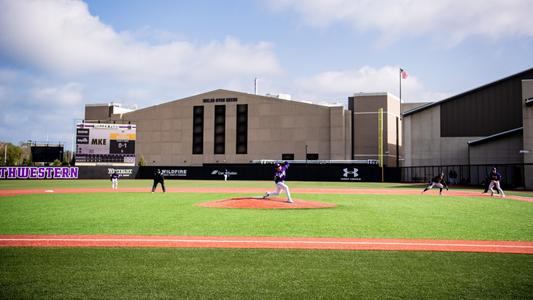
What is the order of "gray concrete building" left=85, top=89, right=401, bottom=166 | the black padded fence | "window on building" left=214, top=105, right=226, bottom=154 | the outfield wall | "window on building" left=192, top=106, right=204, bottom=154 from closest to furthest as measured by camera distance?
the black padded fence → the outfield wall → "gray concrete building" left=85, top=89, right=401, bottom=166 → "window on building" left=214, top=105, right=226, bottom=154 → "window on building" left=192, top=106, right=204, bottom=154

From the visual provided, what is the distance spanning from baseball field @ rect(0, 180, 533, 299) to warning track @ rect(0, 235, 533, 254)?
0.9 inches

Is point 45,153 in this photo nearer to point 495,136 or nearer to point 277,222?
point 495,136

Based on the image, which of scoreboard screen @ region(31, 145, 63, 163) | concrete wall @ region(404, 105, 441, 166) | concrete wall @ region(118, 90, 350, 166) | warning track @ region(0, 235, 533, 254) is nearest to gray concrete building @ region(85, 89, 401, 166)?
concrete wall @ region(118, 90, 350, 166)

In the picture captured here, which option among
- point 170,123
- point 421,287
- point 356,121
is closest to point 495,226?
point 421,287

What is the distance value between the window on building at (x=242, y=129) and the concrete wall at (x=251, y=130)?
665mm

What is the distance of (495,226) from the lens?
1255 centimetres

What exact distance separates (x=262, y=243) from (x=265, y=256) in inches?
53.9

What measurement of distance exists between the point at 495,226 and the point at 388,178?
45649 mm

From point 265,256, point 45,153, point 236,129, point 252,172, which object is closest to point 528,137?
point 252,172

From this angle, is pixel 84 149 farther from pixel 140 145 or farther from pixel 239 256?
pixel 239 256

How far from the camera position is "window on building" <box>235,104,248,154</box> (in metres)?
80.0

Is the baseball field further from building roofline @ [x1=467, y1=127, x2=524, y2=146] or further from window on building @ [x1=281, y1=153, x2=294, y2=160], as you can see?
window on building @ [x1=281, y1=153, x2=294, y2=160]

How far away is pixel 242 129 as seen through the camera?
263 feet

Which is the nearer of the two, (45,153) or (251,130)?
(45,153)
